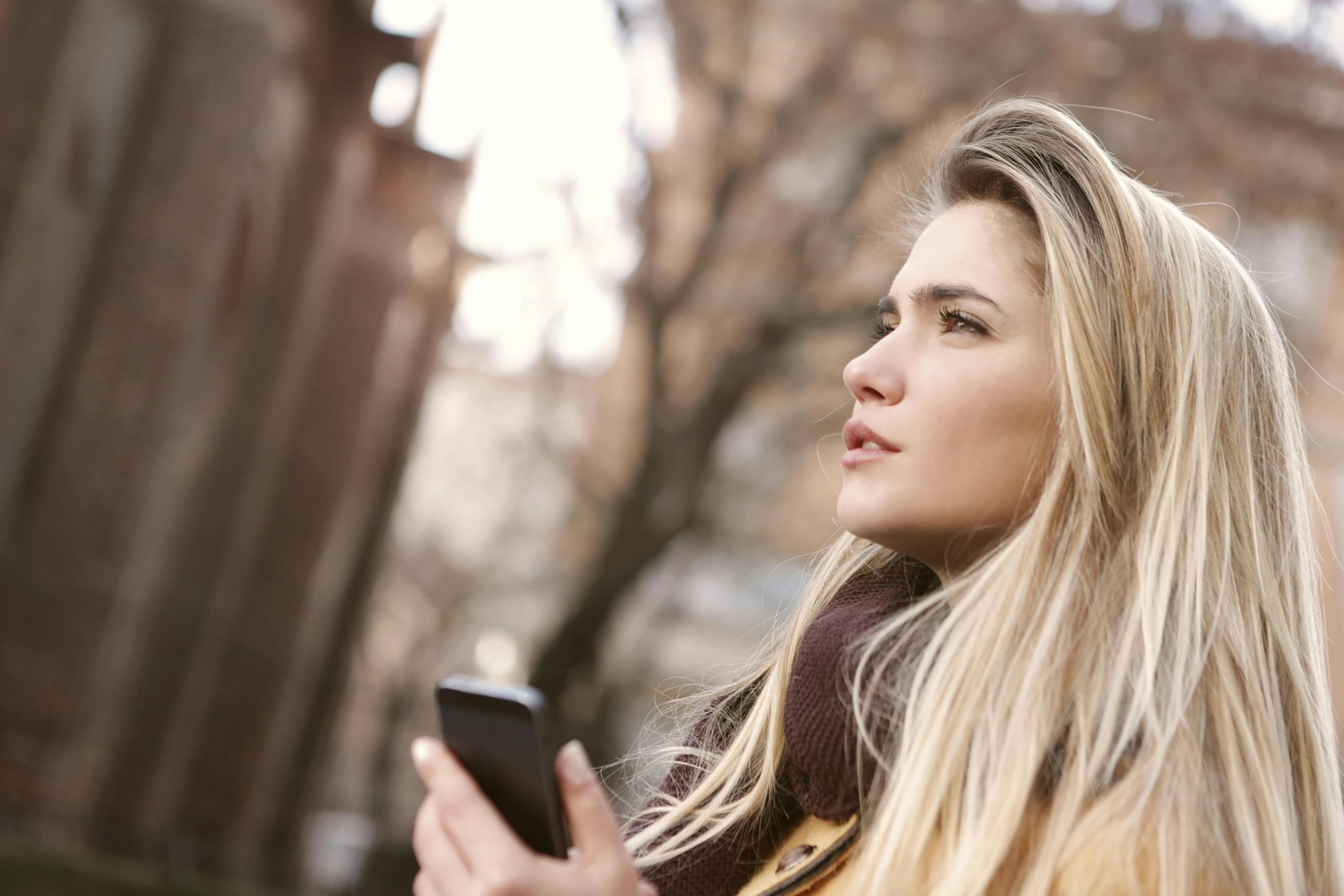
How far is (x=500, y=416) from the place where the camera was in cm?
3059

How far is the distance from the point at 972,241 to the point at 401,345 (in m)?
21.2

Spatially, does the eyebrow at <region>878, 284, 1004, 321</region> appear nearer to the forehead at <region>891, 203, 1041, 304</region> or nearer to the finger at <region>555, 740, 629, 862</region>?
the forehead at <region>891, 203, 1041, 304</region>

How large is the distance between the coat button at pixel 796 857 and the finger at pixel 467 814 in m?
0.61

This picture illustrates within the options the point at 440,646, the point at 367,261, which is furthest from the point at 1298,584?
the point at 440,646

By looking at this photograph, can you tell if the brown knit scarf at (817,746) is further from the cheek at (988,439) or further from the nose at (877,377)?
the nose at (877,377)

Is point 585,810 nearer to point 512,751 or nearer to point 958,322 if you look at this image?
point 512,751

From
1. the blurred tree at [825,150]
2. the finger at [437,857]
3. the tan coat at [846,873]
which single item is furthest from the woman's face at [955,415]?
the blurred tree at [825,150]

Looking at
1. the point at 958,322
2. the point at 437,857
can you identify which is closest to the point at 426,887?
the point at 437,857

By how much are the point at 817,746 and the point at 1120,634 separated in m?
0.46

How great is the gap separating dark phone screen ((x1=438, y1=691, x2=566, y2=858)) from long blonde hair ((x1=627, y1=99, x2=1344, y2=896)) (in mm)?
455

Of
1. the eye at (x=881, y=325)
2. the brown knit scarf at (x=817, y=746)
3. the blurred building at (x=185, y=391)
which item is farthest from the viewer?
the blurred building at (x=185, y=391)

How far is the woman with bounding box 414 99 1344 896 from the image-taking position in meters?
1.62

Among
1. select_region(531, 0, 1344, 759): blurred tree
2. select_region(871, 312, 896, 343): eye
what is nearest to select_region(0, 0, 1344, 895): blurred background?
select_region(531, 0, 1344, 759): blurred tree

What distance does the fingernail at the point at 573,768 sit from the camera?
1.48 m
